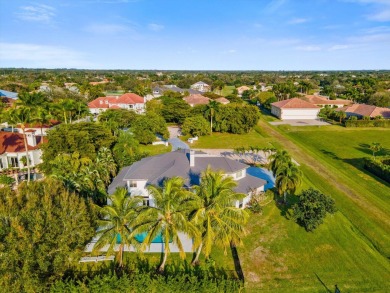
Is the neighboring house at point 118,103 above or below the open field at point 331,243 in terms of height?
above

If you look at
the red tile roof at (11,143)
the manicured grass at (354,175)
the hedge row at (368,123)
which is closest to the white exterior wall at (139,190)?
the red tile roof at (11,143)

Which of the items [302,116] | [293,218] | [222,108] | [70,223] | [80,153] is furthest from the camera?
[302,116]

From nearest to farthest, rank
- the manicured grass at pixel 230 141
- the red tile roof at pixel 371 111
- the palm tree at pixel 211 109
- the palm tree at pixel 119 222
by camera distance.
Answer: the palm tree at pixel 119 222 < the manicured grass at pixel 230 141 < the palm tree at pixel 211 109 < the red tile roof at pixel 371 111

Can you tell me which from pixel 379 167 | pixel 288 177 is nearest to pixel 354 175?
pixel 379 167

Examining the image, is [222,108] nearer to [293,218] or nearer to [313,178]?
[313,178]

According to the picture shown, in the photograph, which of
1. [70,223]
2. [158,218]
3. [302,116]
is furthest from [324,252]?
[302,116]

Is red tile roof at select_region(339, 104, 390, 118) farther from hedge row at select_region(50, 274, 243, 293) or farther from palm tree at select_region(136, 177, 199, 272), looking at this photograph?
hedge row at select_region(50, 274, 243, 293)

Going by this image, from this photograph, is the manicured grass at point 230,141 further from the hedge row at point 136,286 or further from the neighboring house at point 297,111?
the hedge row at point 136,286

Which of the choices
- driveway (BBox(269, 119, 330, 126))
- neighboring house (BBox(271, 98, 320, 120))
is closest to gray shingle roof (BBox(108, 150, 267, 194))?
driveway (BBox(269, 119, 330, 126))
